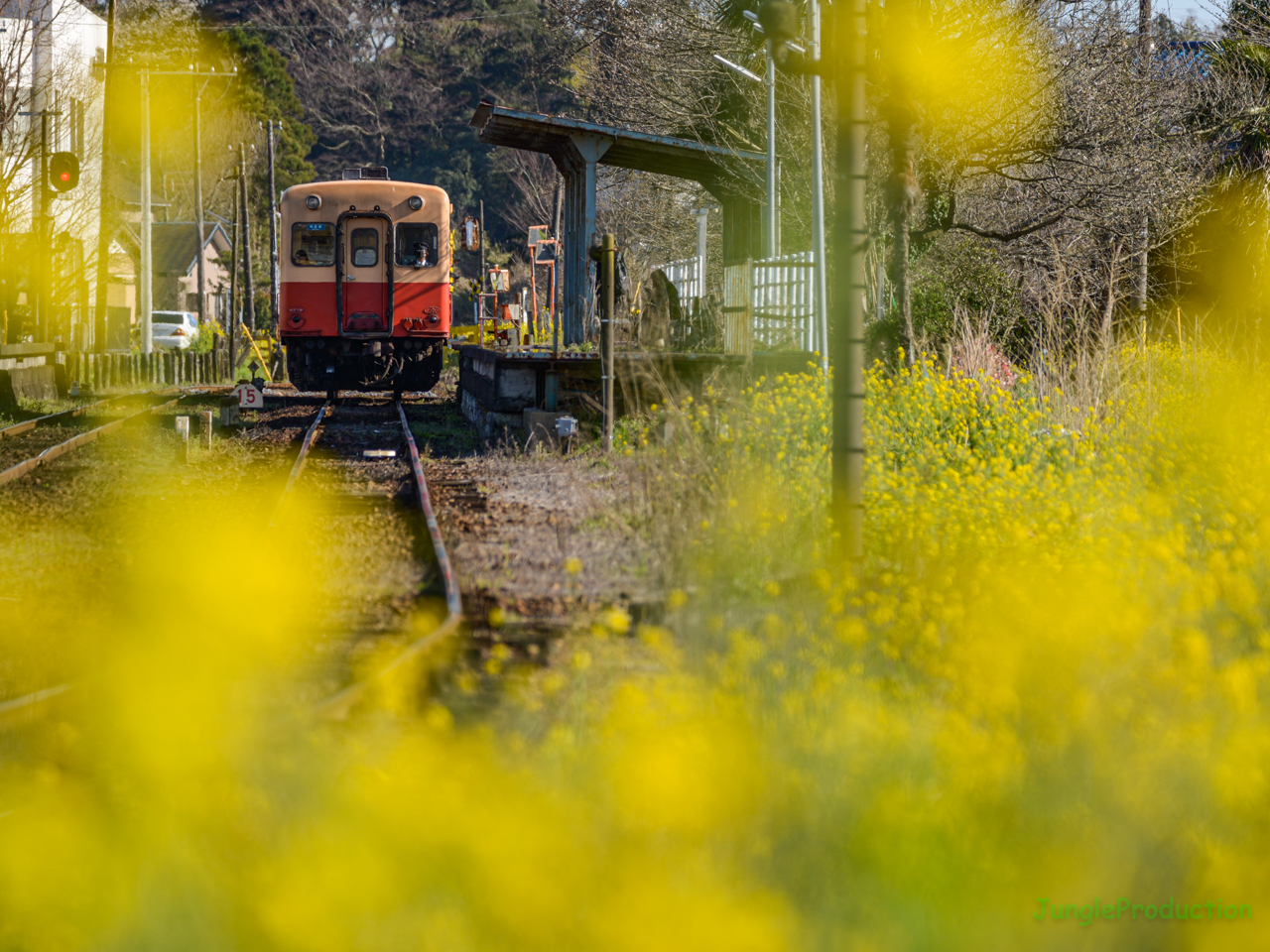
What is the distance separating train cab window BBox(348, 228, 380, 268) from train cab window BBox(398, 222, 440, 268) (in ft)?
1.15

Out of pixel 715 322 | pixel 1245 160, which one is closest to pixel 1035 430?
pixel 715 322

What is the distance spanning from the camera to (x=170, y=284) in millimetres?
58844

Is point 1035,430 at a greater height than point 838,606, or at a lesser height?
greater

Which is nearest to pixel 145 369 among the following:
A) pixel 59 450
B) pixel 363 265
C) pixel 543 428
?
pixel 363 265

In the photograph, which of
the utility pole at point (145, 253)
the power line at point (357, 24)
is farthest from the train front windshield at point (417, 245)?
the power line at point (357, 24)

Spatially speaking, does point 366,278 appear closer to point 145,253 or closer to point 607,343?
point 607,343

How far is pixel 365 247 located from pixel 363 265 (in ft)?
0.85

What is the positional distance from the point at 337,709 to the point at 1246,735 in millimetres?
2650

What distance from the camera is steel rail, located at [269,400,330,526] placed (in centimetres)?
927

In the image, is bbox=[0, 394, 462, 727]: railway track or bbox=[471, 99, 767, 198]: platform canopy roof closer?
bbox=[0, 394, 462, 727]: railway track

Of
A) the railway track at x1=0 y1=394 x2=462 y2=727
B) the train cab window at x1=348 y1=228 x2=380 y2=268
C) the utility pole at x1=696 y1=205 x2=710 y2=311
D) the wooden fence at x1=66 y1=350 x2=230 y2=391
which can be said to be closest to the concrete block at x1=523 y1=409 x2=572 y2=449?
the railway track at x1=0 y1=394 x2=462 y2=727

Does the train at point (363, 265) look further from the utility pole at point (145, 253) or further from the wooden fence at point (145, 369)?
the utility pole at point (145, 253)

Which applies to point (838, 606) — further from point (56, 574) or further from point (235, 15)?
point (235, 15)

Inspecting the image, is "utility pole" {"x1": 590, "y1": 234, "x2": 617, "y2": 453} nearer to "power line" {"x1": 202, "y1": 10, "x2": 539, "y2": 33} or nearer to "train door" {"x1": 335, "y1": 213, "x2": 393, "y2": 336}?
Answer: "train door" {"x1": 335, "y1": 213, "x2": 393, "y2": 336}
